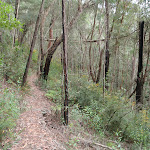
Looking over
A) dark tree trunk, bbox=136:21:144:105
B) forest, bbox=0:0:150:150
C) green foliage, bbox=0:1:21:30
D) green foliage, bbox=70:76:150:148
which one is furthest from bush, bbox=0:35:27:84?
dark tree trunk, bbox=136:21:144:105

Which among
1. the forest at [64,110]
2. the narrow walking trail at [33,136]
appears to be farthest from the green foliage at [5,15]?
the narrow walking trail at [33,136]

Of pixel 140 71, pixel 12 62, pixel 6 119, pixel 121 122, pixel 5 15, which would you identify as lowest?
pixel 121 122

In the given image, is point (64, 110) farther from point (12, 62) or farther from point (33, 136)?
point (12, 62)

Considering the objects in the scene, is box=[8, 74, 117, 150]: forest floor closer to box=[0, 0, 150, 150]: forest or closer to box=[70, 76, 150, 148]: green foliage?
box=[0, 0, 150, 150]: forest

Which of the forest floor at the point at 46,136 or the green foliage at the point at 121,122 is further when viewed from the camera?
the green foliage at the point at 121,122

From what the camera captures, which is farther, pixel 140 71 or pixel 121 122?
pixel 140 71

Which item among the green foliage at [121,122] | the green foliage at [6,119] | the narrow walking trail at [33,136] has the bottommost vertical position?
the green foliage at [121,122]

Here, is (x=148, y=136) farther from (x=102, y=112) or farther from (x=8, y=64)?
(x=8, y=64)

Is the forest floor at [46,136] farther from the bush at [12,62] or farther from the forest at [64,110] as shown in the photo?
the bush at [12,62]

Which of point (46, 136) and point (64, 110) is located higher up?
point (64, 110)

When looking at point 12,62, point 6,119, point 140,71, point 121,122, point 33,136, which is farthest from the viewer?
point 140,71

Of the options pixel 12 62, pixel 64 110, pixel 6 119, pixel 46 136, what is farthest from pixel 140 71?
pixel 6 119

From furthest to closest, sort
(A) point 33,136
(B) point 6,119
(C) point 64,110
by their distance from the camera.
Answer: (C) point 64,110 → (A) point 33,136 → (B) point 6,119

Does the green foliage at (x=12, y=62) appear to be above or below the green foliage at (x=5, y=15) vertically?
below
